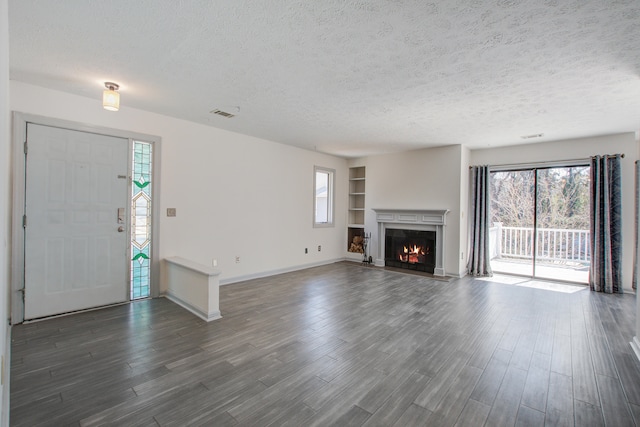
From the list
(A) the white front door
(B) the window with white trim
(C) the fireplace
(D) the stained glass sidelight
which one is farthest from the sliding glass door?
(A) the white front door

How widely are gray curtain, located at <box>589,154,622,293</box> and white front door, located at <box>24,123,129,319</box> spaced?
7215 millimetres

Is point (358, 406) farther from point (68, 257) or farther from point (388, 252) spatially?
point (388, 252)

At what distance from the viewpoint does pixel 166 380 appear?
Answer: 220 cm

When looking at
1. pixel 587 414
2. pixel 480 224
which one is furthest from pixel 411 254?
pixel 587 414

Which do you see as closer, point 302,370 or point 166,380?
point 166,380

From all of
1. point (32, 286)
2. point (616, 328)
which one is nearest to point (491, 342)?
point (616, 328)

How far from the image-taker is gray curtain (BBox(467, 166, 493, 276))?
586cm

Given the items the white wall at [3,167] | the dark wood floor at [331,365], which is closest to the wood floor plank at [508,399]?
the dark wood floor at [331,365]

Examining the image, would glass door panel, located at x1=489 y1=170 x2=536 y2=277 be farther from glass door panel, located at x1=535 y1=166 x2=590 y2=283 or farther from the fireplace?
the fireplace

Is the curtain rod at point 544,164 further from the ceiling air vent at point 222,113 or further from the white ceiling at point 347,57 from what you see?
the ceiling air vent at point 222,113

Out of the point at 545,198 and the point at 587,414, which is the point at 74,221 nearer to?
the point at 587,414

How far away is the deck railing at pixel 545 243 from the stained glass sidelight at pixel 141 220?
6.33 m

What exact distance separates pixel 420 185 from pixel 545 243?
2.55 metres

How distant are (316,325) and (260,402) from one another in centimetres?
135
